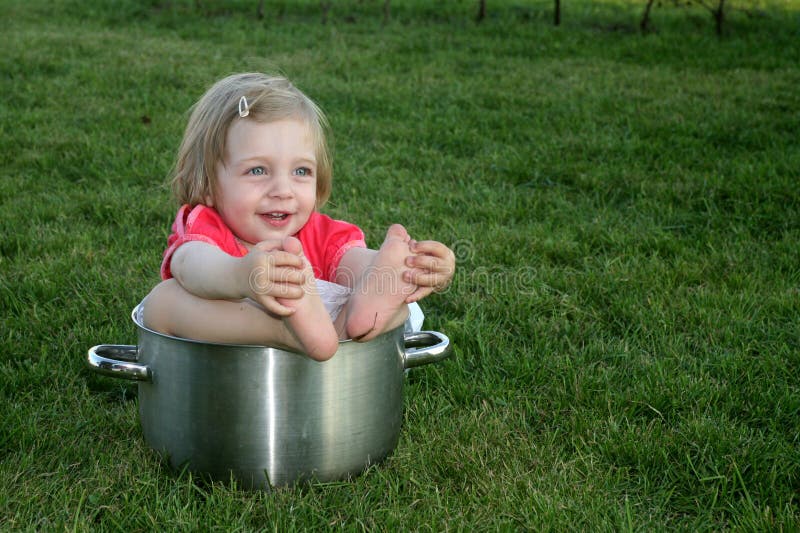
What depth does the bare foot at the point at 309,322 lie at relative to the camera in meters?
1.54

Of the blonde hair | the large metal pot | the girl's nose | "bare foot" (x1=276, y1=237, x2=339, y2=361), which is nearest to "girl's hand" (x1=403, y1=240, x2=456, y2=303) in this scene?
the large metal pot

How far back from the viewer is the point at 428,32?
25.8 ft

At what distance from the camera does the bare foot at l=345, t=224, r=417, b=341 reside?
1.69m

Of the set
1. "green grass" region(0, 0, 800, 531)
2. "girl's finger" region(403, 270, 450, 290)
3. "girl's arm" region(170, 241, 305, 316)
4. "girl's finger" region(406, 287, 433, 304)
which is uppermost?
"girl's arm" region(170, 241, 305, 316)

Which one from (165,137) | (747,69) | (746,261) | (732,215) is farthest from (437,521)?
(747,69)

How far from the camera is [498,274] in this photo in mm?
2936

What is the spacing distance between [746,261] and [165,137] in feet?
9.66

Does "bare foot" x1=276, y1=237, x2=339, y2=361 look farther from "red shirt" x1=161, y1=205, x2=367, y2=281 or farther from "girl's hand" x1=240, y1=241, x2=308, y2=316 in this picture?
"red shirt" x1=161, y1=205, x2=367, y2=281

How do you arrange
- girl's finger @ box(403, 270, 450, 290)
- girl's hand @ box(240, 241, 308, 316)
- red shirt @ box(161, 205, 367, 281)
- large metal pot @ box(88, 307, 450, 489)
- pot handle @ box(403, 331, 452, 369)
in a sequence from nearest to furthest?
girl's hand @ box(240, 241, 308, 316)
large metal pot @ box(88, 307, 450, 489)
girl's finger @ box(403, 270, 450, 290)
pot handle @ box(403, 331, 452, 369)
red shirt @ box(161, 205, 367, 281)

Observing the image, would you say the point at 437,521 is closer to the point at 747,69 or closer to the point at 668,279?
the point at 668,279

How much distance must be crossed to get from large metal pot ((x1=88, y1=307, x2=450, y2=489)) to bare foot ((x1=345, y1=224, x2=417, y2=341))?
4cm

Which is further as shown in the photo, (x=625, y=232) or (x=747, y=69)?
(x=747, y=69)

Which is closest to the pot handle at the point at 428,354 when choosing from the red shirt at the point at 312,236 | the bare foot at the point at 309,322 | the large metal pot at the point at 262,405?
the large metal pot at the point at 262,405

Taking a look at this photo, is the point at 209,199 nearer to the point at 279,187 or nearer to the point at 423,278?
the point at 279,187
